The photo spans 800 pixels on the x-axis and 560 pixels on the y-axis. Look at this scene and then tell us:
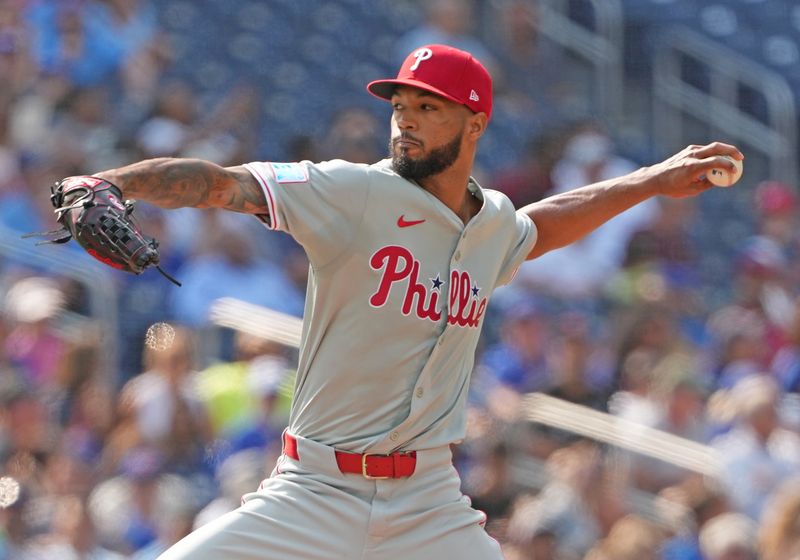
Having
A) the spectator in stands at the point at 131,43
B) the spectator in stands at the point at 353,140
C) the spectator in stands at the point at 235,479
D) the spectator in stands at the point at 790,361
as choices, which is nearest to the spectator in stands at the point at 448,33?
the spectator in stands at the point at 353,140

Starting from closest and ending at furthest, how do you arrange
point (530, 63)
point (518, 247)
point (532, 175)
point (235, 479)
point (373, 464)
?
point (373, 464) < point (518, 247) < point (235, 479) < point (532, 175) < point (530, 63)

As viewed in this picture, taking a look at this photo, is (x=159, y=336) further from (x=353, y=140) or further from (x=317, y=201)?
(x=317, y=201)

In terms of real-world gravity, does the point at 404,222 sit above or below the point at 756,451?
above

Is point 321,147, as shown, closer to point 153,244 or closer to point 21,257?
point 21,257

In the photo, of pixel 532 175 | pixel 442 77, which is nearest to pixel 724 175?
pixel 442 77

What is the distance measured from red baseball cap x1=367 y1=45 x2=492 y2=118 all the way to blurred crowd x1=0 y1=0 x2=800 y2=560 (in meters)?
2.79

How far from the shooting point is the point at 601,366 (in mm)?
7957

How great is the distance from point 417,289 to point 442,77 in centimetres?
60

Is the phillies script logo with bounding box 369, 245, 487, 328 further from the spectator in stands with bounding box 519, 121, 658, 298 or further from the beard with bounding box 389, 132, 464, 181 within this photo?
the spectator in stands with bounding box 519, 121, 658, 298

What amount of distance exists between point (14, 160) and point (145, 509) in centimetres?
242

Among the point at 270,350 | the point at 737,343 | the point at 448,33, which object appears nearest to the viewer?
the point at 270,350

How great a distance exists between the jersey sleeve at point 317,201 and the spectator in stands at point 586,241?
4.59m

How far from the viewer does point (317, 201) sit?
3.82m

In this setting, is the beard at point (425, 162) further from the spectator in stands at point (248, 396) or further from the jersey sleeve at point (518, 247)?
the spectator in stands at point (248, 396)
